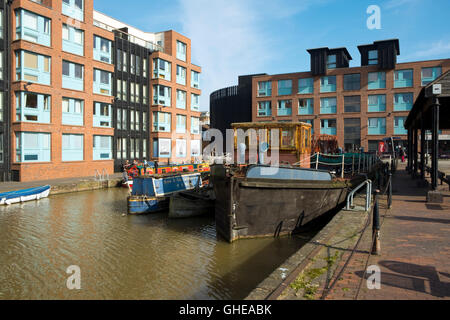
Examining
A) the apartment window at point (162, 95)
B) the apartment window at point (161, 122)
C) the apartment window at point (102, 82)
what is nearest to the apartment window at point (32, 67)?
the apartment window at point (102, 82)

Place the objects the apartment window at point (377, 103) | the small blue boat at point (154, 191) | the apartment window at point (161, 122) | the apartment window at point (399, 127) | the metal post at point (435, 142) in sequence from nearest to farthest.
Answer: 1. the metal post at point (435, 142)
2. the small blue boat at point (154, 191)
3. the apartment window at point (161, 122)
4. the apartment window at point (399, 127)
5. the apartment window at point (377, 103)

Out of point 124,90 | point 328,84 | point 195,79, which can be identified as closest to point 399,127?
point 328,84

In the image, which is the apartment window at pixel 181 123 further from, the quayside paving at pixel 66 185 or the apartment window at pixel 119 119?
the quayside paving at pixel 66 185

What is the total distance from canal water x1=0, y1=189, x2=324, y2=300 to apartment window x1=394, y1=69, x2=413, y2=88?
37787mm

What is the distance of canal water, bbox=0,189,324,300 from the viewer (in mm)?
7723

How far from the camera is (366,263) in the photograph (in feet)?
19.7

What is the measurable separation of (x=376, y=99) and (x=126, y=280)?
4371 centimetres

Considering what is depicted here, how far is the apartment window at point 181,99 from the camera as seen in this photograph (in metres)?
39.5

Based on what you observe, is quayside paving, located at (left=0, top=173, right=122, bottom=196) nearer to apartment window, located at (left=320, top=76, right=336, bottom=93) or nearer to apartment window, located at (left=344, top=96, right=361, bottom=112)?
apartment window, located at (left=320, top=76, right=336, bottom=93)

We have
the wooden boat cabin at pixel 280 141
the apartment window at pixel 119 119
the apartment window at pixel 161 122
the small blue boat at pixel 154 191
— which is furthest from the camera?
the apartment window at pixel 161 122

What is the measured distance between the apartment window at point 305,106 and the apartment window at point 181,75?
17926mm

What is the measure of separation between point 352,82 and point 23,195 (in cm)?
4130
